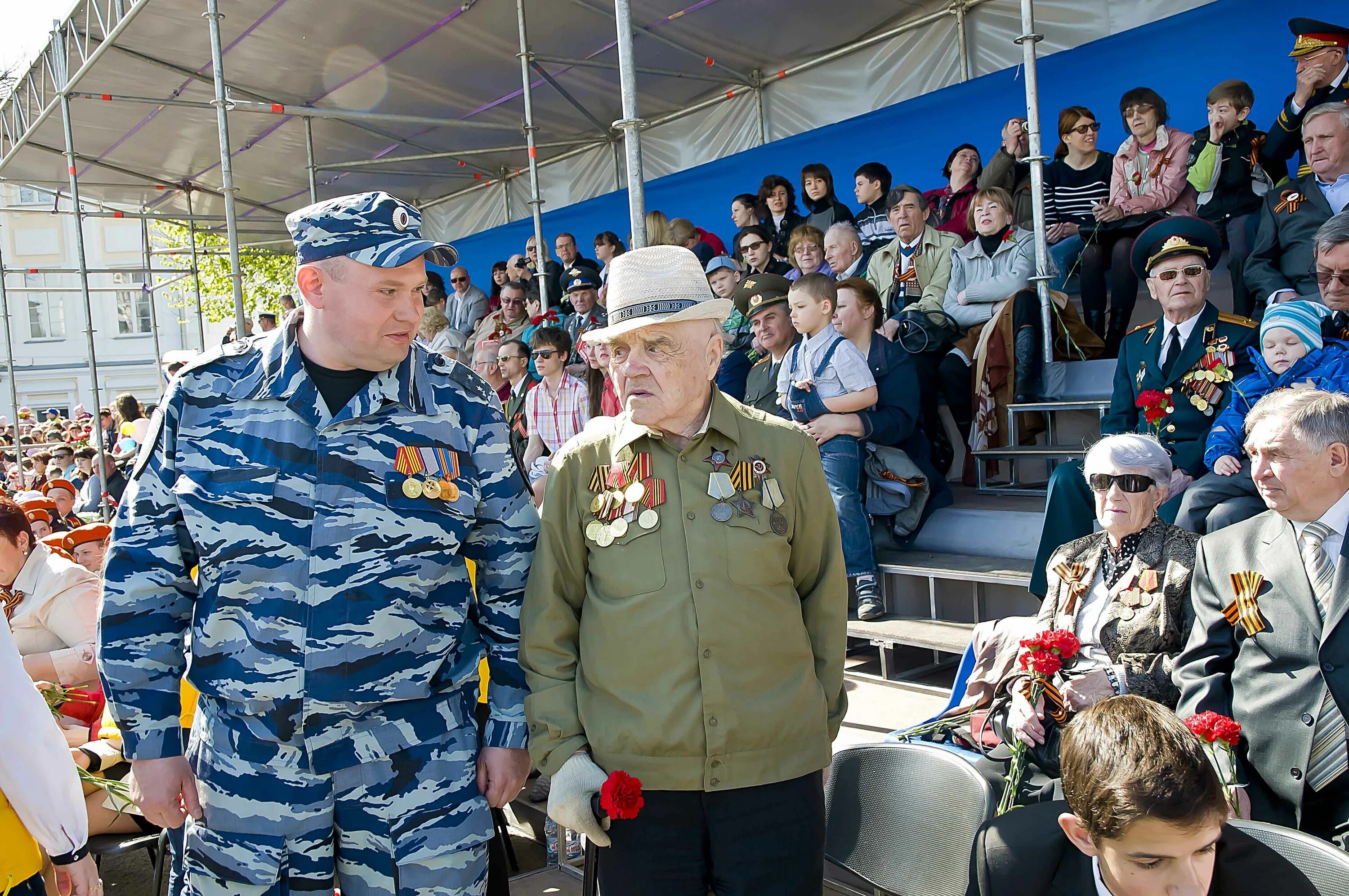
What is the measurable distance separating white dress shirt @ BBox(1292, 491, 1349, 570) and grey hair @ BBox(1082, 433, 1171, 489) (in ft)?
2.08

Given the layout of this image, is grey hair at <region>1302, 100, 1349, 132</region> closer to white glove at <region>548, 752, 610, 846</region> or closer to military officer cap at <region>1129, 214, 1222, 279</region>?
military officer cap at <region>1129, 214, 1222, 279</region>

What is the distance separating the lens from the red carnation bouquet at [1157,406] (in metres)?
4.08

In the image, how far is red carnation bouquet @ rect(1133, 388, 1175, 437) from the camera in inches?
161

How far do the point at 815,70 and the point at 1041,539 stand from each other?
6.85 metres

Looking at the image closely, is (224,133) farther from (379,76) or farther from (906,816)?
(906,816)

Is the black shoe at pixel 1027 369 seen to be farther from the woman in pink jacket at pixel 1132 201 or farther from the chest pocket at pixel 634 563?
the chest pocket at pixel 634 563

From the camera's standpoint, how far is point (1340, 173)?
457 centimetres

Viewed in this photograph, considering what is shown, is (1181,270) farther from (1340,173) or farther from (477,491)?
(477,491)

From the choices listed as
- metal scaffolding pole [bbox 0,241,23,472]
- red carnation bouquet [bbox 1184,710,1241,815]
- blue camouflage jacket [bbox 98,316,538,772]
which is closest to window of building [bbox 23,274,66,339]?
metal scaffolding pole [bbox 0,241,23,472]

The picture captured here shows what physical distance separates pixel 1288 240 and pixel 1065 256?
5.62 feet

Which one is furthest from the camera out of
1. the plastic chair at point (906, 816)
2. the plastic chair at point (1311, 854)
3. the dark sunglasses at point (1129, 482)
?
the dark sunglasses at point (1129, 482)

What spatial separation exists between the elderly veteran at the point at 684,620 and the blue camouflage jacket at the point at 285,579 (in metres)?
0.19

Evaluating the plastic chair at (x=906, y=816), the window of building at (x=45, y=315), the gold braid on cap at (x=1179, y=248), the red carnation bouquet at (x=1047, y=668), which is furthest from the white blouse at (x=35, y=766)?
the window of building at (x=45, y=315)

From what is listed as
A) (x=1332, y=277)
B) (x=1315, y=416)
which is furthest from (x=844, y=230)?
(x=1315, y=416)
